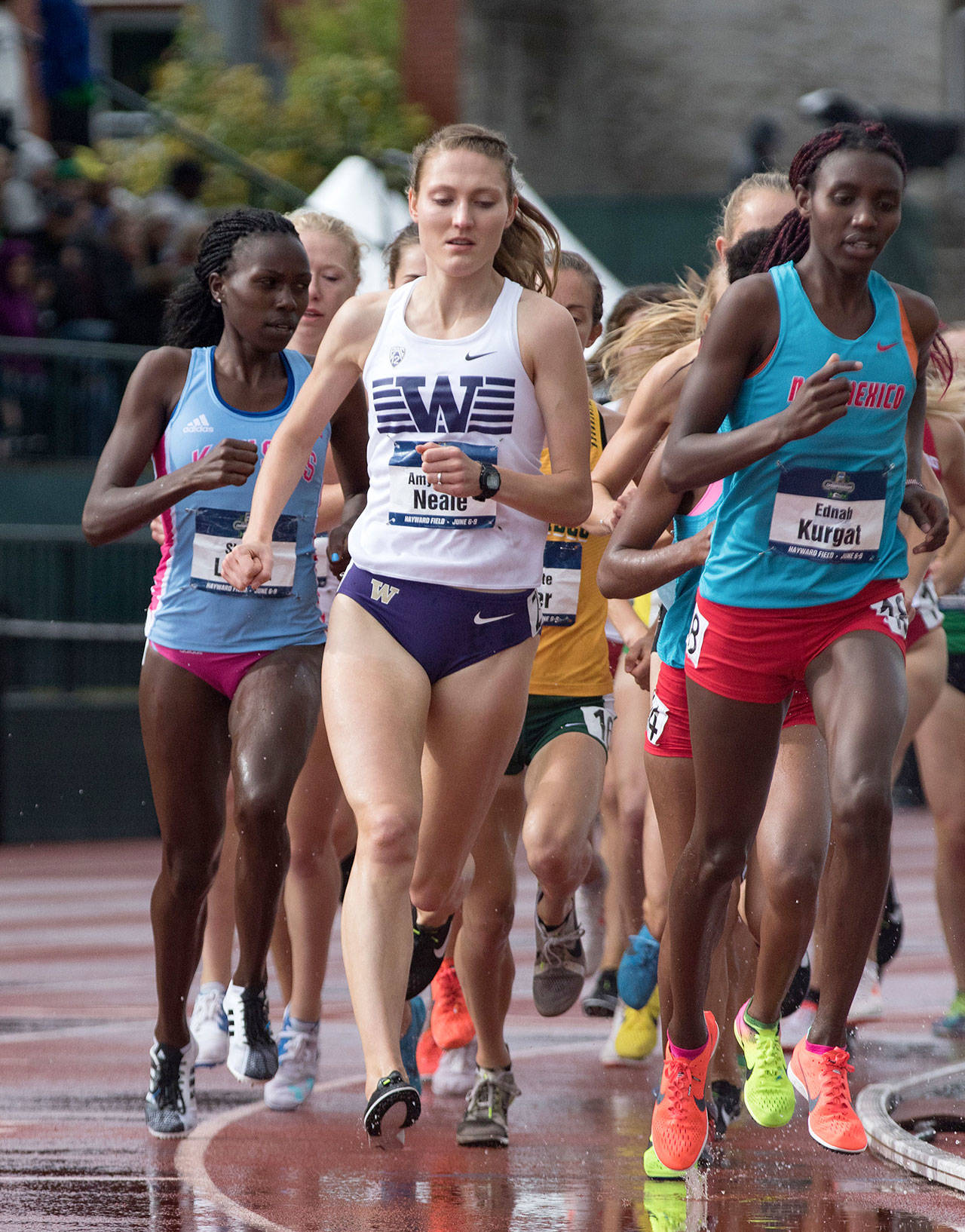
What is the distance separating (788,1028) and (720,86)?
78.6 ft

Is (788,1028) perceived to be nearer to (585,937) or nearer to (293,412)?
(585,937)

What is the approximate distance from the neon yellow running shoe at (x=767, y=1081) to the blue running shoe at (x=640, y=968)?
5.39ft

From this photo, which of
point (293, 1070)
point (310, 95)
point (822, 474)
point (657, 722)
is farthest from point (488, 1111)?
point (310, 95)

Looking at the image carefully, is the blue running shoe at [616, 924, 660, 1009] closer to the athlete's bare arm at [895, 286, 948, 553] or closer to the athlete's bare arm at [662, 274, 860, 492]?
the athlete's bare arm at [895, 286, 948, 553]

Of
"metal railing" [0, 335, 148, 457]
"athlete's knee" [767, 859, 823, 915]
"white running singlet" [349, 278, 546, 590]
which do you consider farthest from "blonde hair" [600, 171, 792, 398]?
"metal railing" [0, 335, 148, 457]

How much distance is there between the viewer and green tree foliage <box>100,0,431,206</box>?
25.5 meters

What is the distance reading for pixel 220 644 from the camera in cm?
630

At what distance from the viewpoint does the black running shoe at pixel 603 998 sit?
341 inches

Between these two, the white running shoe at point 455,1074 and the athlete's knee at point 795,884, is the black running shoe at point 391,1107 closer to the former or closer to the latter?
the athlete's knee at point 795,884

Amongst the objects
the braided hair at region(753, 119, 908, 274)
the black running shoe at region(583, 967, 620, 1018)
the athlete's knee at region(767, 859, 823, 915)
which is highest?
the braided hair at region(753, 119, 908, 274)

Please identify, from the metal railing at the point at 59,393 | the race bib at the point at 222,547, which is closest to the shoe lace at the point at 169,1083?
the race bib at the point at 222,547

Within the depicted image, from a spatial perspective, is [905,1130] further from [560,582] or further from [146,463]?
[146,463]

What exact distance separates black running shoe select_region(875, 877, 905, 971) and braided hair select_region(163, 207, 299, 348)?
→ 3525 mm

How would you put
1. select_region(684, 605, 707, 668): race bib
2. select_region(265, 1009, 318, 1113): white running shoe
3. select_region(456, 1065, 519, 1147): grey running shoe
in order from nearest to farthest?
1. select_region(684, 605, 707, 668): race bib
2. select_region(456, 1065, 519, 1147): grey running shoe
3. select_region(265, 1009, 318, 1113): white running shoe
